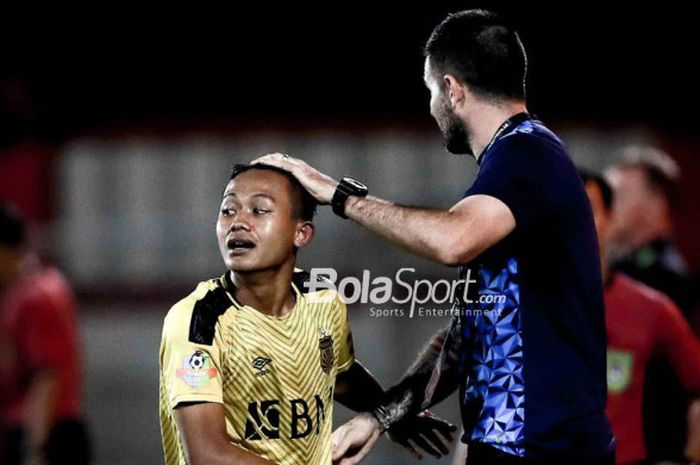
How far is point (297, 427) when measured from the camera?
3656mm

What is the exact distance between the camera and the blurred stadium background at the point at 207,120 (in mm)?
10344

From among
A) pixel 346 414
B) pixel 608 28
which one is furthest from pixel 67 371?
pixel 608 28

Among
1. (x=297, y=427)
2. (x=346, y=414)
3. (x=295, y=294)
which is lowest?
(x=346, y=414)

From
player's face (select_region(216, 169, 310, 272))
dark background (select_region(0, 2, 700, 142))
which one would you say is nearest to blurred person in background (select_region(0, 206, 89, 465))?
dark background (select_region(0, 2, 700, 142))

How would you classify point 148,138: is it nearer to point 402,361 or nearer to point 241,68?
point 241,68

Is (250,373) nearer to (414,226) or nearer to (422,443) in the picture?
(414,226)

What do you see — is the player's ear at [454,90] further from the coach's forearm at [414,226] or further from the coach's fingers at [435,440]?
the coach's fingers at [435,440]

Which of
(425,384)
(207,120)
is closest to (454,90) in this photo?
(425,384)

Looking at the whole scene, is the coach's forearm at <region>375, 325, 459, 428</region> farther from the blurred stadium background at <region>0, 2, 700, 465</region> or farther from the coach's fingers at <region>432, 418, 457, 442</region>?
the blurred stadium background at <region>0, 2, 700, 465</region>

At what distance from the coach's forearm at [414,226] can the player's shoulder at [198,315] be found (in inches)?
17.9

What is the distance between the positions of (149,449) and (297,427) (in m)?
6.73

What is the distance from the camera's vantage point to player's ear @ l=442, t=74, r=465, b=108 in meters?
3.76

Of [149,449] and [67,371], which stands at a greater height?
[67,371]

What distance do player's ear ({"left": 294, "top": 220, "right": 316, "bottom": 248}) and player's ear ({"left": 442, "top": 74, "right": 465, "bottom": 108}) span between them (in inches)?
22.5
